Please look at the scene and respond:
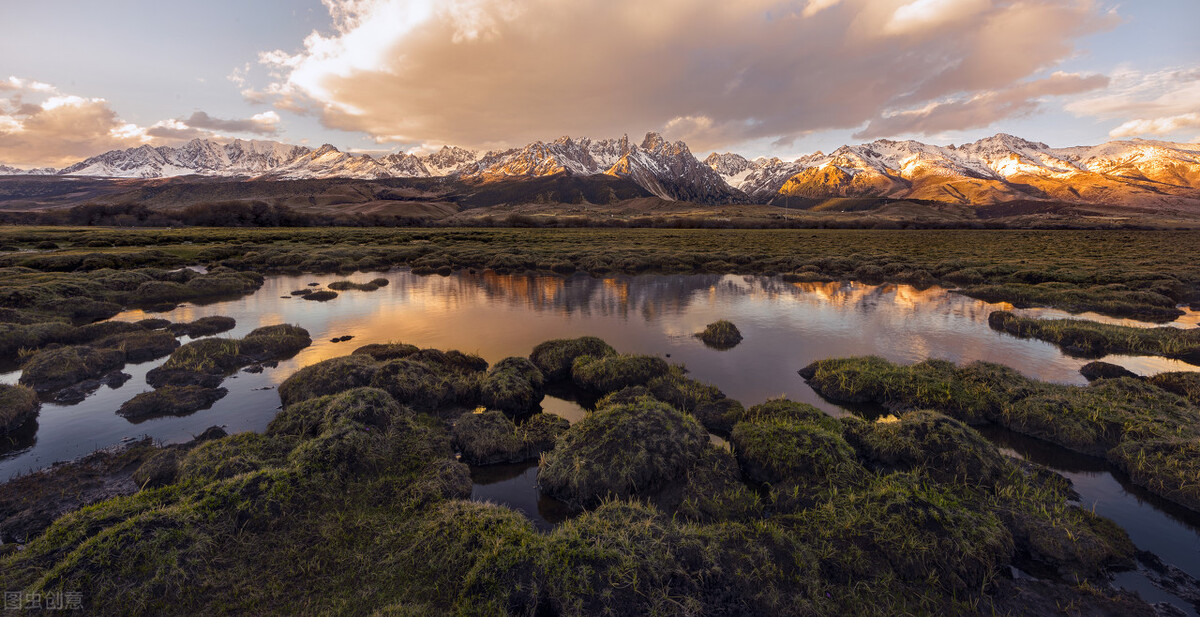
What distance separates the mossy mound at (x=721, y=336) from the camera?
70.5 ft

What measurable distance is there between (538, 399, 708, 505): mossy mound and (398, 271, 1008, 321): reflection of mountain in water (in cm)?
1680

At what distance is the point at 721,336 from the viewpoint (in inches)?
862

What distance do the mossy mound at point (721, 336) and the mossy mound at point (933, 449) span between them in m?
10.4

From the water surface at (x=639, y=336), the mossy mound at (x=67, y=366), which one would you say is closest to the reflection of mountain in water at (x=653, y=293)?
the water surface at (x=639, y=336)

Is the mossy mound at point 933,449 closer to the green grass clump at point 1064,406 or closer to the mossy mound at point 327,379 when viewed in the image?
the green grass clump at point 1064,406

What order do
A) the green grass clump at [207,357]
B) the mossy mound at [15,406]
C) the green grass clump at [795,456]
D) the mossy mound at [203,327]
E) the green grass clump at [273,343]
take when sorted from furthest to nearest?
the mossy mound at [203,327] < the green grass clump at [273,343] < the green grass clump at [207,357] < the mossy mound at [15,406] < the green grass clump at [795,456]

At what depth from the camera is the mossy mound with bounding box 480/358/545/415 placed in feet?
45.7

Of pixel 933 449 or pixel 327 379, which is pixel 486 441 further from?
pixel 933 449

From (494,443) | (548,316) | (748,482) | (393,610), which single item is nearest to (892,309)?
(548,316)

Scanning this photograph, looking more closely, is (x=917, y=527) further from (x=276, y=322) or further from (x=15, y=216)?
(x=15, y=216)

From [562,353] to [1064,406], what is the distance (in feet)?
52.1

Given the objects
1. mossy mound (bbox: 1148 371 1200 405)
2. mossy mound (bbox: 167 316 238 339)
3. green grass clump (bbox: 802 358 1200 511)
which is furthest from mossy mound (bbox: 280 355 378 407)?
mossy mound (bbox: 1148 371 1200 405)

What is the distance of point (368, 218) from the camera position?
142 metres

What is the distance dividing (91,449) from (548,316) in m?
19.4
